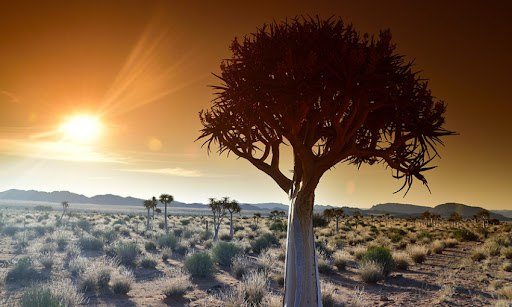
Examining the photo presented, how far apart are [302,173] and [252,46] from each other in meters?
2.52

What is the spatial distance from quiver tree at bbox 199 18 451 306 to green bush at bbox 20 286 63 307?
5.98m

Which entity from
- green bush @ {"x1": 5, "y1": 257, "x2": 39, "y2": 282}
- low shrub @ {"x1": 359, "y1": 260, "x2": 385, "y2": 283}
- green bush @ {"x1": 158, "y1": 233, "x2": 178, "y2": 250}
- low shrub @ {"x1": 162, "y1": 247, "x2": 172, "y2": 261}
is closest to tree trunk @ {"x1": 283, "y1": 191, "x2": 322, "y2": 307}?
low shrub @ {"x1": 359, "y1": 260, "x2": 385, "y2": 283}

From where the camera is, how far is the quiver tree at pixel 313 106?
20.1 ft

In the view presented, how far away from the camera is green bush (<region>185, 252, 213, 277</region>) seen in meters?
17.1

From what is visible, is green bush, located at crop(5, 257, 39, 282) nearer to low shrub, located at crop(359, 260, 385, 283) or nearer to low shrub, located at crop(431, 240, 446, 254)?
low shrub, located at crop(359, 260, 385, 283)

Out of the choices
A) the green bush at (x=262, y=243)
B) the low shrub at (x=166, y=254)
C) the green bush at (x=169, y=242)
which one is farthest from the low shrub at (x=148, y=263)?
the green bush at (x=262, y=243)

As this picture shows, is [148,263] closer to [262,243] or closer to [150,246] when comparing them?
[150,246]

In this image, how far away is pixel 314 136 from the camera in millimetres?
7797

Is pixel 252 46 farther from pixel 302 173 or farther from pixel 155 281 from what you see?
pixel 155 281

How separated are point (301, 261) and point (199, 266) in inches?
434

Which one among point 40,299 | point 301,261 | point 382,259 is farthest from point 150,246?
point 301,261

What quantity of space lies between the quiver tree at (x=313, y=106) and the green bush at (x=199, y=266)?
10519 mm

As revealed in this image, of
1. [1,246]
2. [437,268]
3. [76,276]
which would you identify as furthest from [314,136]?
[1,246]

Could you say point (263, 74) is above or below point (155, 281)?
above
